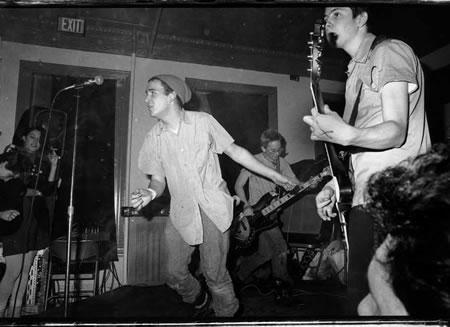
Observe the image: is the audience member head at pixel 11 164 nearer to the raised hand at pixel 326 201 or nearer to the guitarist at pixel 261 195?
the guitarist at pixel 261 195

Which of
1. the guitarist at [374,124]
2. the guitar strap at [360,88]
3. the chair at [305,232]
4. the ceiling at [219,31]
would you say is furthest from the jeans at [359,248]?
the chair at [305,232]

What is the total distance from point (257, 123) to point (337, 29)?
842 mm

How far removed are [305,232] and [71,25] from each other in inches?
86.6

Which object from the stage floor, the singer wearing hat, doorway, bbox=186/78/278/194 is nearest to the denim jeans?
the singer wearing hat

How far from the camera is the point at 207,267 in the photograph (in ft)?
5.17

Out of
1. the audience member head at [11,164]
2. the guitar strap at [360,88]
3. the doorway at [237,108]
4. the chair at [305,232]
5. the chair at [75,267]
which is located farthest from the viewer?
the chair at [305,232]

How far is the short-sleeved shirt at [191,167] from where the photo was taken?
1.64 m

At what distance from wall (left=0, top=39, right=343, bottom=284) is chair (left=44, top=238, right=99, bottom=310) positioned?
56cm

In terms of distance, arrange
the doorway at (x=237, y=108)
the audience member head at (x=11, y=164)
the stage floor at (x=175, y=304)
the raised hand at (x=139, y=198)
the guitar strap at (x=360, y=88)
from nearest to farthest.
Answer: the guitar strap at (x=360, y=88)
the raised hand at (x=139, y=198)
the stage floor at (x=175, y=304)
the audience member head at (x=11, y=164)
the doorway at (x=237, y=108)

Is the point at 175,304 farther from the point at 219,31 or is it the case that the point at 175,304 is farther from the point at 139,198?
the point at 219,31

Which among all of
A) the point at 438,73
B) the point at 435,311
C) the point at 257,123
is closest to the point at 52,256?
the point at 257,123

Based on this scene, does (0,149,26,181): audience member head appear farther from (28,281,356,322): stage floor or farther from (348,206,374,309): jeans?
(348,206,374,309): jeans

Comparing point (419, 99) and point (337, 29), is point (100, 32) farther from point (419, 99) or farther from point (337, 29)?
point (419, 99)

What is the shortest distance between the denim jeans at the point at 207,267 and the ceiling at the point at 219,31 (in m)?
1.07
